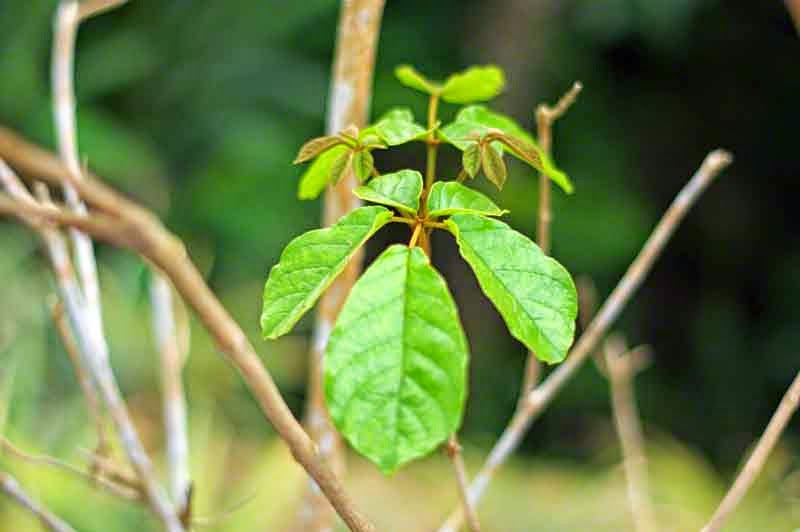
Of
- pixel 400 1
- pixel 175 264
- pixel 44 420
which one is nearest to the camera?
pixel 175 264

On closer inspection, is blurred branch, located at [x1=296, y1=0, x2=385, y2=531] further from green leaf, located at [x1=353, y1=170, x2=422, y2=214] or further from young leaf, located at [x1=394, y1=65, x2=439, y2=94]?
green leaf, located at [x1=353, y1=170, x2=422, y2=214]

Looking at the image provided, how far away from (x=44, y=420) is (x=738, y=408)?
1.73 meters

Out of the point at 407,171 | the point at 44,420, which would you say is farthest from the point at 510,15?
the point at 407,171

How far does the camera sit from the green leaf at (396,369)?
0.27 m

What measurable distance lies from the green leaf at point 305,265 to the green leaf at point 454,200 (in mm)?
19

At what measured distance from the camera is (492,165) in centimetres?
34

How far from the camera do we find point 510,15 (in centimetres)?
255

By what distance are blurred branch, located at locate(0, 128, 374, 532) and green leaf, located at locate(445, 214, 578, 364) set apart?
7 centimetres

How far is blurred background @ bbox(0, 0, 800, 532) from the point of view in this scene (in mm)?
2348

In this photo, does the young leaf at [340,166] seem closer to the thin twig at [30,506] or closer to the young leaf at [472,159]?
the young leaf at [472,159]

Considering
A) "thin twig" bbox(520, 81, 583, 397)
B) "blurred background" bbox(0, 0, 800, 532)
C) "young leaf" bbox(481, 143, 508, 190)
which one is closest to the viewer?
"young leaf" bbox(481, 143, 508, 190)

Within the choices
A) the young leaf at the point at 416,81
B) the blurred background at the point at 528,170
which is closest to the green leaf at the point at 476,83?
the young leaf at the point at 416,81

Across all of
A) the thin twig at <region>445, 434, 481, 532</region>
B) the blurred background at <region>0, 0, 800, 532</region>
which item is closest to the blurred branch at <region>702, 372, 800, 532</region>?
the thin twig at <region>445, 434, 481, 532</region>

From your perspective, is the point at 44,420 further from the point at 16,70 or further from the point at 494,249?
the point at 494,249
